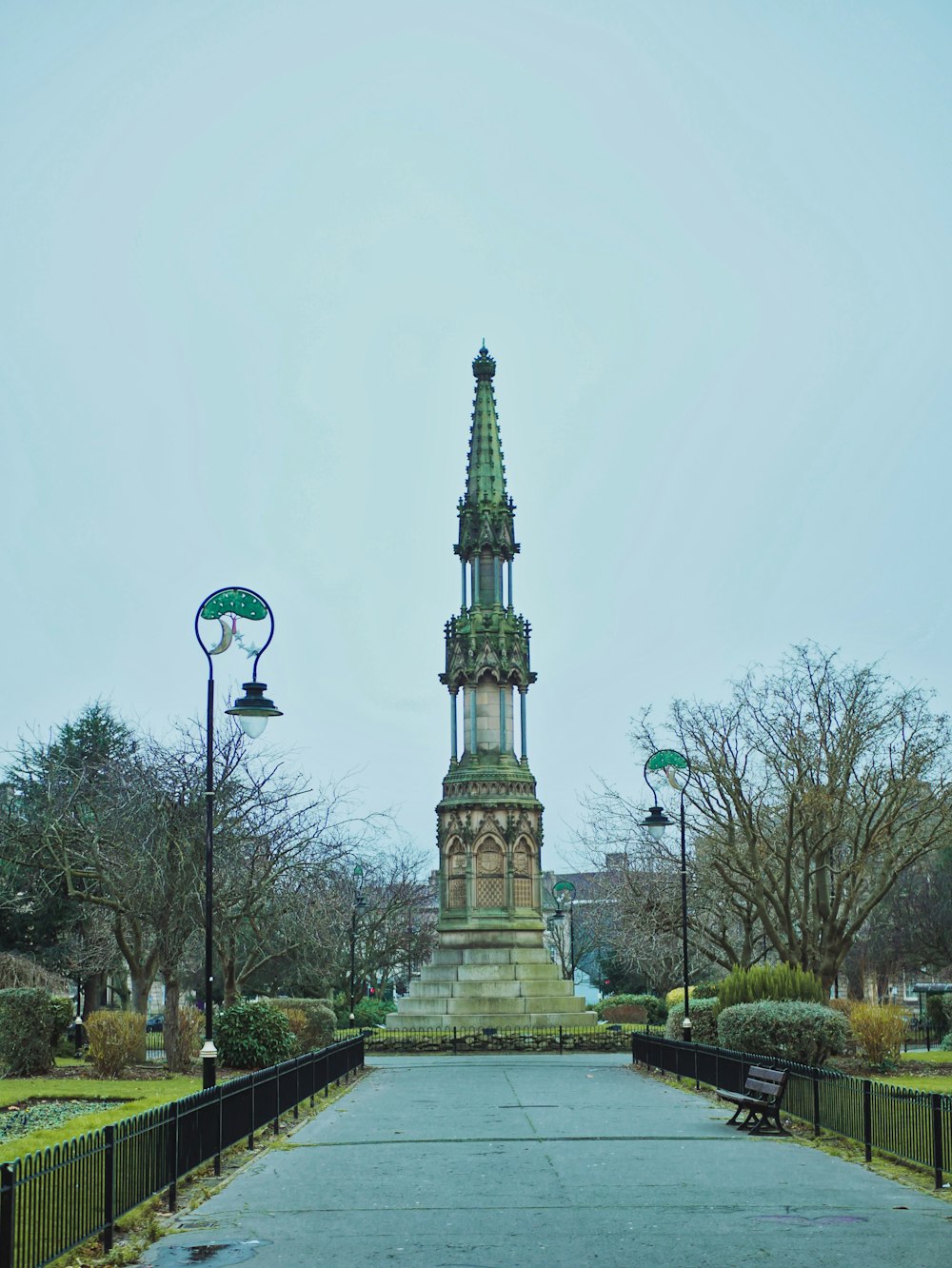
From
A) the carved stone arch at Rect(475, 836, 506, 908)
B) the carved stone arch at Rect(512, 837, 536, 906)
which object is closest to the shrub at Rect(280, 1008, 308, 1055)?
the carved stone arch at Rect(475, 836, 506, 908)

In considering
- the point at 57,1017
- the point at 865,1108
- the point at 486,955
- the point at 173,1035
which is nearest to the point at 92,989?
the point at 486,955

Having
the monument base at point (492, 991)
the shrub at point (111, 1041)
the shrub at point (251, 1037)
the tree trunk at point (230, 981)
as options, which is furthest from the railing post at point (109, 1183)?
the monument base at point (492, 991)

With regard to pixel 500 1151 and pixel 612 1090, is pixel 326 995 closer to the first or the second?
pixel 612 1090

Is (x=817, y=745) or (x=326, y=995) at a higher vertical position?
(x=817, y=745)

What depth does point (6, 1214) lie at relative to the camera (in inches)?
346

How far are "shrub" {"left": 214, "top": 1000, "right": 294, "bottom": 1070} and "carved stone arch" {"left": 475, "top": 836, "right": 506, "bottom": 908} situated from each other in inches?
727

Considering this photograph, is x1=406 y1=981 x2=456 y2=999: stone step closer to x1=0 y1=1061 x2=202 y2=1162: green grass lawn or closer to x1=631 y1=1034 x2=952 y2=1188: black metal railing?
x1=0 y1=1061 x2=202 y2=1162: green grass lawn

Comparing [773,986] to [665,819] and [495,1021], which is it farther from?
[495,1021]

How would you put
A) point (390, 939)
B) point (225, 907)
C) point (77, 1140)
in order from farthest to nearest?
point (390, 939) → point (225, 907) → point (77, 1140)

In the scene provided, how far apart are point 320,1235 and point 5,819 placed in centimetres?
2538

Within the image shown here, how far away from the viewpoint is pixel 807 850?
34812mm

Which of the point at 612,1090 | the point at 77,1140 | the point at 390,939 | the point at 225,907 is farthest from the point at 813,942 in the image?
the point at 390,939

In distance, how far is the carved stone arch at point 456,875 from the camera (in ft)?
163

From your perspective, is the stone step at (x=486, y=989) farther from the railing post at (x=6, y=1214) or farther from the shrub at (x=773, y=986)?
the railing post at (x=6, y=1214)
